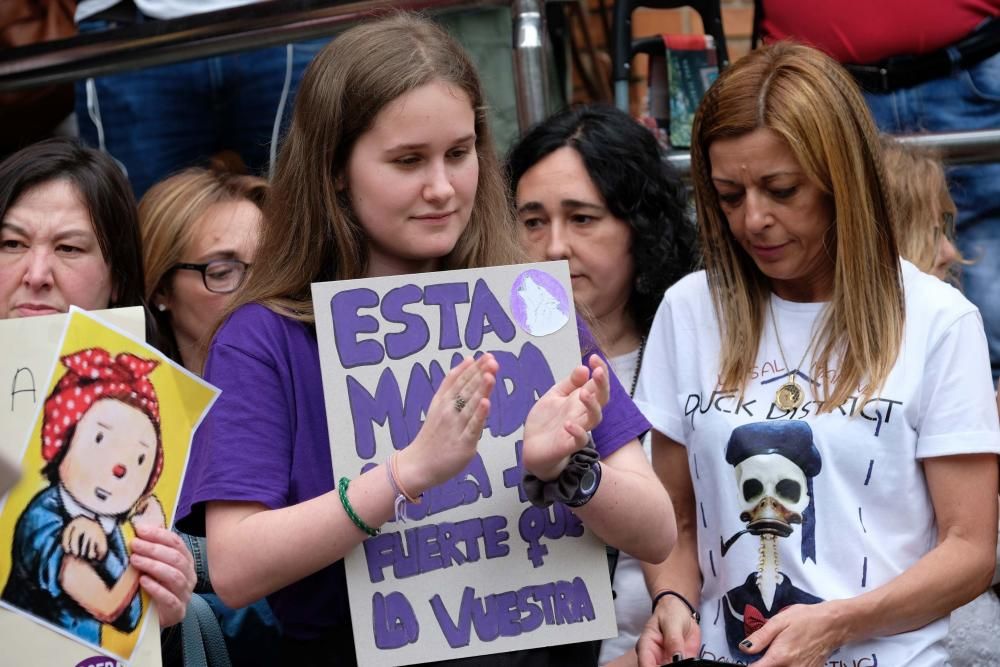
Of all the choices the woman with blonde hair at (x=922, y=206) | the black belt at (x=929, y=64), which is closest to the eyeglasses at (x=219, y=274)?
the woman with blonde hair at (x=922, y=206)

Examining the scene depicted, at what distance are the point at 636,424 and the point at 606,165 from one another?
1277 mm

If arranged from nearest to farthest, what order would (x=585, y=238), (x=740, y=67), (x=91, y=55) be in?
(x=740, y=67) < (x=585, y=238) < (x=91, y=55)

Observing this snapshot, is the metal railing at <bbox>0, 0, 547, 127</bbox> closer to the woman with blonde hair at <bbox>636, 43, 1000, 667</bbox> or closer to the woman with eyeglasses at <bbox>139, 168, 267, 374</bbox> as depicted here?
the woman with eyeglasses at <bbox>139, 168, 267, 374</bbox>

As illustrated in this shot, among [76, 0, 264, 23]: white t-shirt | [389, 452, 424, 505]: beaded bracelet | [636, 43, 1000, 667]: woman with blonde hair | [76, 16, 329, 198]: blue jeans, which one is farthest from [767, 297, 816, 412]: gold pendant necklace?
[76, 0, 264, 23]: white t-shirt

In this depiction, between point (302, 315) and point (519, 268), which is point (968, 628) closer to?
point (519, 268)

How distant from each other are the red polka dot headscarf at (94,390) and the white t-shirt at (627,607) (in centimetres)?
109

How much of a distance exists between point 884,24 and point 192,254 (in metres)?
1.96

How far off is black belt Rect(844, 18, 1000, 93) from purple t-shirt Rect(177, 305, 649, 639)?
6.48ft

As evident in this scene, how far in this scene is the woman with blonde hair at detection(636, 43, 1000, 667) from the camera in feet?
7.98

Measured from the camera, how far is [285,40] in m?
3.49

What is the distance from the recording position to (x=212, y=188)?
11.3 ft

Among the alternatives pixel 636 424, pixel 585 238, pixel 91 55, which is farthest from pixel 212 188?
pixel 636 424

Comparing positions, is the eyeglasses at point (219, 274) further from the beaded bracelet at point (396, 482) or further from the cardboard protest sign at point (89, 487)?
the beaded bracelet at point (396, 482)

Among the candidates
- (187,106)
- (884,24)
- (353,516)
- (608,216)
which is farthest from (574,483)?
(187,106)
